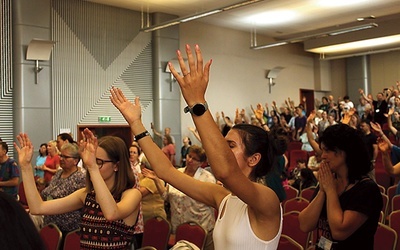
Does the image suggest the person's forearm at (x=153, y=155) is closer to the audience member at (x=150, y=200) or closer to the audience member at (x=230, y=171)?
the audience member at (x=230, y=171)

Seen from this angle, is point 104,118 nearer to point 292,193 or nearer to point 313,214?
point 292,193

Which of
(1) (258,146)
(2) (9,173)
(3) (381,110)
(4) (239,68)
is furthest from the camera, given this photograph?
(4) (239,68)

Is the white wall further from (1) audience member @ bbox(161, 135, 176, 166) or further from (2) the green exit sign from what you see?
(2) the green exit sign

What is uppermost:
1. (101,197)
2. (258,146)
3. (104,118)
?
(104,118)

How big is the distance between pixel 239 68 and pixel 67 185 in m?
11.9

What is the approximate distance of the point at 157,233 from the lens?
407 cm

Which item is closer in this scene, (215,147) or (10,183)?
(215,147)

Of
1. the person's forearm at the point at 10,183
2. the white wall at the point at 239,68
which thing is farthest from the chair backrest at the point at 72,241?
the white wall at the point at 239,68

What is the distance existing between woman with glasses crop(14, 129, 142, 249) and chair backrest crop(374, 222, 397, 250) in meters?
1.82

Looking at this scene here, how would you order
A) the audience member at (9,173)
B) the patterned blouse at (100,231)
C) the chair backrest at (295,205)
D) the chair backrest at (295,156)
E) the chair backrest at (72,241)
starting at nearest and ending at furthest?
the patterned blouse at (100,231) → the chair backrest at (72,241) → the chair backrest at (295,205) → the audience member at (9,173) → the chair backrest at (295,156)

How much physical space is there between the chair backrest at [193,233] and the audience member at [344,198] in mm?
1529

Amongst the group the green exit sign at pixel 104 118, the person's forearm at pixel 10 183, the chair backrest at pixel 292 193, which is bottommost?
the chair backrest at pixel 292 193

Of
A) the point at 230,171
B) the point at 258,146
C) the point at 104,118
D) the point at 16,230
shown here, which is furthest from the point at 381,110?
the point at 16,230

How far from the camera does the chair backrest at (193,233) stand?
380 centimetres
